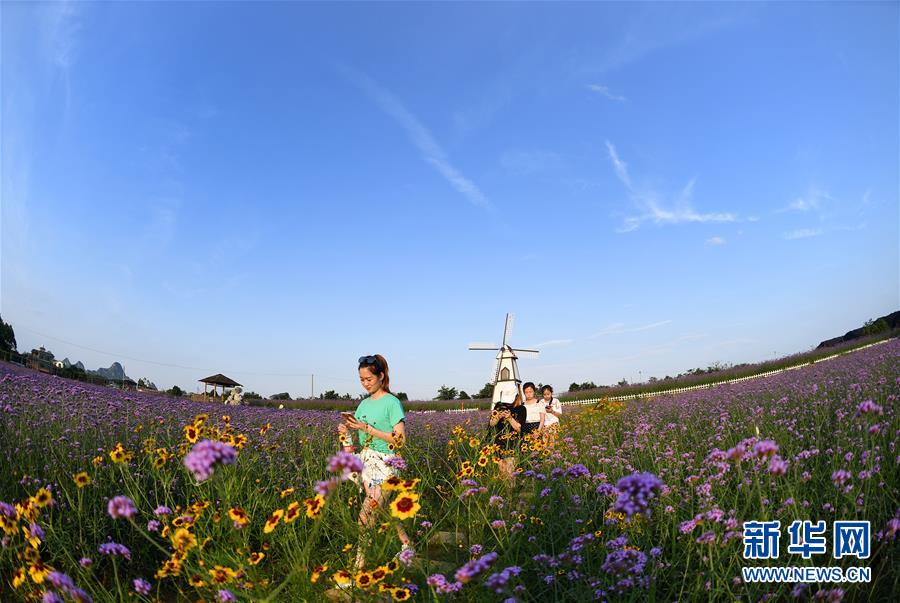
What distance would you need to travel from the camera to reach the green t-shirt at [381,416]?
15.5 feet

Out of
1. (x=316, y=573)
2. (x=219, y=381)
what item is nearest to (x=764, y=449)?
(x=316, y=573)

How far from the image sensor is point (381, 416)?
15.9ft

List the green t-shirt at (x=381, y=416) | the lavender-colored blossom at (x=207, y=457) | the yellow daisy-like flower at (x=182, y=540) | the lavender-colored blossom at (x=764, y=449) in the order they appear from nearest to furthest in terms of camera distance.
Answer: the lavender-colored blossom at (x=207, y=457) < the lavender-colored blossom at (x=764, y=449) < the yellow daisy-like flower at (x=182, y=540) < the green t-shirt at (x=381, y=416)

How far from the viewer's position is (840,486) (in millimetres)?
3125

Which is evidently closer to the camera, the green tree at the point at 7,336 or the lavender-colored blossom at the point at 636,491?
the lavender-colored blossom at the point at 636,491

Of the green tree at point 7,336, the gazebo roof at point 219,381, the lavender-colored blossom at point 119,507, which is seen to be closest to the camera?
the lavender-colored blossom at point 119,507

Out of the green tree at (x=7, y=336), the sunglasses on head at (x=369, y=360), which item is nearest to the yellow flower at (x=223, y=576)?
the sunglasses on head at (x=369, y=360)

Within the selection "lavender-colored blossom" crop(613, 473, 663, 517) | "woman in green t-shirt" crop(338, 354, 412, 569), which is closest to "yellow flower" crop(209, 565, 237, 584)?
"lavender-colored blossom" crop(613, 473, 663, 517)

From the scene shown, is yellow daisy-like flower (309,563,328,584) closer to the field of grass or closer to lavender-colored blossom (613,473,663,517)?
the field of grass

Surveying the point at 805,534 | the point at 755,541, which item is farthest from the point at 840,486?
the point at 755,541

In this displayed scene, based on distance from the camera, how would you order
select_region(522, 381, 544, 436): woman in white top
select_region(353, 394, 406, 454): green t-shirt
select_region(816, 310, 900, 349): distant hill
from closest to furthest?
select_region(353, 394, 406, 454): green t-shirt < select_region(522, 381, 544, 436): woman in white top < select_region(816, 310, 900, 349): distant hill

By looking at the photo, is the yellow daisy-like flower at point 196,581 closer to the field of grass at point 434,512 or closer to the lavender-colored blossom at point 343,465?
the field of grass at point 434,512

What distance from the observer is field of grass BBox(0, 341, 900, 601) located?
236 cm

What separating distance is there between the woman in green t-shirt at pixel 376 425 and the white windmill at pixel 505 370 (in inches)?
241
